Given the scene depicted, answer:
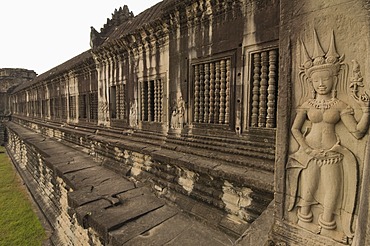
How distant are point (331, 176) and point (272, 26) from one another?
249cm

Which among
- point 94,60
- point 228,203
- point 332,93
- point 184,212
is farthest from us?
point 94,60

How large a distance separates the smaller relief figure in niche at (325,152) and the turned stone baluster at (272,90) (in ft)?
4.45

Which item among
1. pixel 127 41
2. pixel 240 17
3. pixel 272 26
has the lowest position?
pixel 272 26

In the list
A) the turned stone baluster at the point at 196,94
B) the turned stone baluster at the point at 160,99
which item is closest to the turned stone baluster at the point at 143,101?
the turned stone baluster at the point at 160,99

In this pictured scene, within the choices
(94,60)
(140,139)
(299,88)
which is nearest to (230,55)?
(299,88)

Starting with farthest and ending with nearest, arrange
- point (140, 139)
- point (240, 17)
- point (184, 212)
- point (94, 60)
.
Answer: point (94, 60)
point (140, 139)
point (184, 212)
point (240, 17)

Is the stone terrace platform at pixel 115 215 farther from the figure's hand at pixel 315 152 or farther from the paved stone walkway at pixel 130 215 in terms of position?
the figure's hand at pixel 315 152

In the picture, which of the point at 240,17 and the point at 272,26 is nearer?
the point at 272,26

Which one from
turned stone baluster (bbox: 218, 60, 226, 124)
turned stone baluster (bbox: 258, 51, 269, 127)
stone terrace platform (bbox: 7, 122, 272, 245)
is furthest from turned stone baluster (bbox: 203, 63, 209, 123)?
stone terrace platform (bbox: 7, 122, 272, 245)

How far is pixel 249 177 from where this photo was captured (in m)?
2.92

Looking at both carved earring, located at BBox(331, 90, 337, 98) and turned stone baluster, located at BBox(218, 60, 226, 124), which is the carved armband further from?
turned stone baluster, located at BBox(218, 60, 226, 124)

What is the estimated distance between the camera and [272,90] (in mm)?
3166

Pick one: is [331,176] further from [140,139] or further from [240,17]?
[140,139]

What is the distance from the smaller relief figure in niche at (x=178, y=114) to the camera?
468 centimetres
